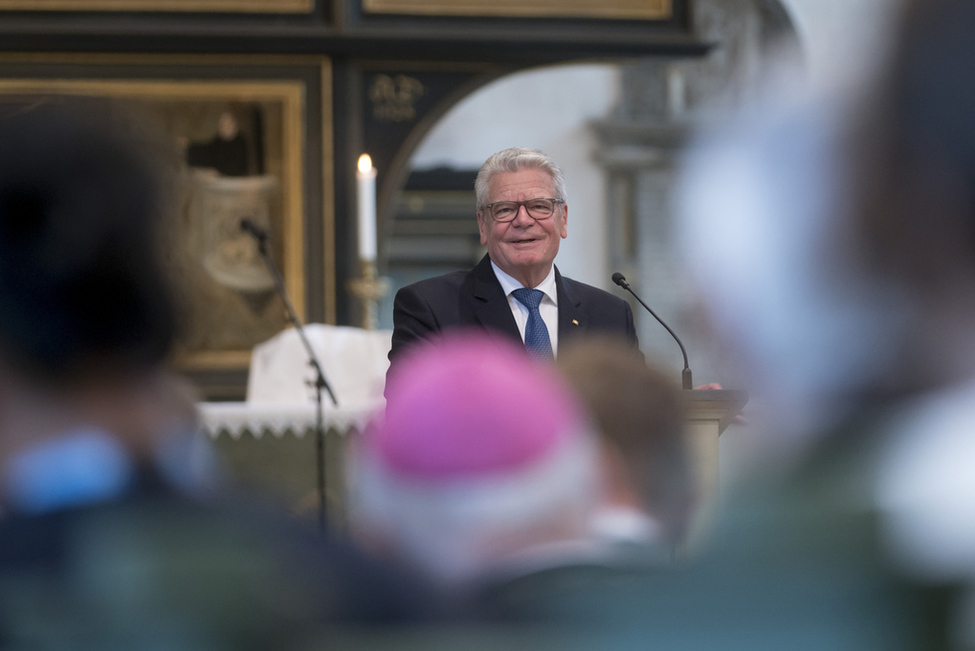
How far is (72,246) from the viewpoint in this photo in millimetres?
990

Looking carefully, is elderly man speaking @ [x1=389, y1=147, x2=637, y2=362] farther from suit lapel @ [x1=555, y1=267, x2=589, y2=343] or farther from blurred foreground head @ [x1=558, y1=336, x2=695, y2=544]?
blurred foreground head @ [x1=558, y1=336, x2=695, y2=544]

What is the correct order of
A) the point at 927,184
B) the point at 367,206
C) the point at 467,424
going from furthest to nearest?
the point at 367,206 → the point at 467,424 → the point at 927,184

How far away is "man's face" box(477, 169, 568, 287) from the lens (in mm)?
2742

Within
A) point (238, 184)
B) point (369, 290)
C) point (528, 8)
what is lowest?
point (369, 290)

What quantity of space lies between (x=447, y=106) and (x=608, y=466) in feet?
22.4

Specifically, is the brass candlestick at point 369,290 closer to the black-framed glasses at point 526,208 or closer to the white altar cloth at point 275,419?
the white altar cloth at point 275,419

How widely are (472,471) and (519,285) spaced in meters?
2.02

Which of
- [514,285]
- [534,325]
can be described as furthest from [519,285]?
[534,325]

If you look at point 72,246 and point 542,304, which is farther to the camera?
point 542,304

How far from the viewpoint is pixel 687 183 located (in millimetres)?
751

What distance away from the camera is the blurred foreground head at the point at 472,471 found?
2.53 ft

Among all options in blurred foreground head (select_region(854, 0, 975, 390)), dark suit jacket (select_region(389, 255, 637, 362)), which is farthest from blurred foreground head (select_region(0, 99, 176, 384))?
dark suit jacket (select_region(389, 255, 637, 362))

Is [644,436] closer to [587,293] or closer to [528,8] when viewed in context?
[587,293]

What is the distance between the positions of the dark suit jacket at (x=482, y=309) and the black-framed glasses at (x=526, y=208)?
0.41 ft
